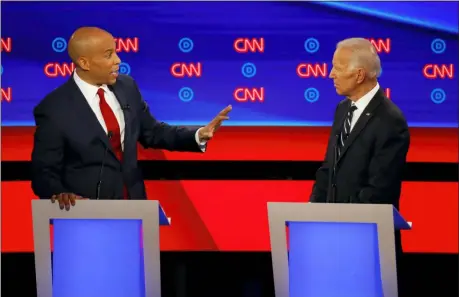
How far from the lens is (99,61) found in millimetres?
3350

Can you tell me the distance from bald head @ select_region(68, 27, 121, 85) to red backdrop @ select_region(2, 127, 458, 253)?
1.20 meters

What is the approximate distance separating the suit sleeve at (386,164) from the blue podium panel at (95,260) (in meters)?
0.96

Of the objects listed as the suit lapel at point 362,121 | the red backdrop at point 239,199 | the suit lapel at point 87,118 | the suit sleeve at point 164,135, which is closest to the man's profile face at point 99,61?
the suit lapel at point 87,118

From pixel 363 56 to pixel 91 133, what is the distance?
1099 millimetres

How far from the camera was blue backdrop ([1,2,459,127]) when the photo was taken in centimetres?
446

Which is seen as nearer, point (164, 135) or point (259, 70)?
point (164, 135)

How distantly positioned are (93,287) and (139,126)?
96 cm

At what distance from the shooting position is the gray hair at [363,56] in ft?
11.0

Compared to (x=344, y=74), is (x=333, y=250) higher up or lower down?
lower down

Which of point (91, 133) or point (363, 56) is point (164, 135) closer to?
Result: point (91, 133)

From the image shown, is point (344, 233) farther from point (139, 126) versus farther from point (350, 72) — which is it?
point (139, 126)

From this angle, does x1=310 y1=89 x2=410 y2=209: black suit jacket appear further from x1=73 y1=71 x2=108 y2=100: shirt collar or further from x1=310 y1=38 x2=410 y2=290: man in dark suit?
x1=73 y1=71 x2=108 y2=100: shirt collar

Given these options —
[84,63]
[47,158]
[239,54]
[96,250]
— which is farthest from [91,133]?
[239,54]

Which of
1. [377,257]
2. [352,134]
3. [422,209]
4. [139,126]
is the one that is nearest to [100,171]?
[139,126]
